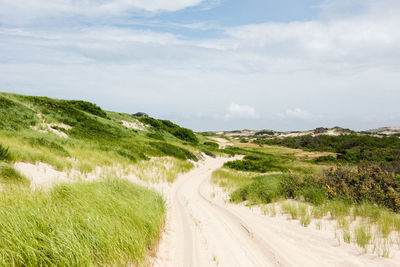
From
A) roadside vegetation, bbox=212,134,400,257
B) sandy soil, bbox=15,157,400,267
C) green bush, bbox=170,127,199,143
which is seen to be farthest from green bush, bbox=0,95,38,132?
green bush, bbox=170,127,199,143

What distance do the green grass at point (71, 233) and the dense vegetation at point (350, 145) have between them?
3619 cm

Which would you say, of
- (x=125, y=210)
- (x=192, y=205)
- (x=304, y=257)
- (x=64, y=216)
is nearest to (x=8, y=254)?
(x=64, y=216)

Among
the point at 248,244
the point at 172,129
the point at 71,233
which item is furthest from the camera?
the point at 172,129

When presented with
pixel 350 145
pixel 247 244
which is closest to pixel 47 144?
pixel 247 244

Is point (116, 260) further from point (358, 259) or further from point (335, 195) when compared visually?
point (335, 195)

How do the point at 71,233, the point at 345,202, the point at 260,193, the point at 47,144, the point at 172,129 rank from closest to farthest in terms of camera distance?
the point at 71,233 → the point at 345,202 → the point at 260,193 → the point at 47,144 → the point at 172,129

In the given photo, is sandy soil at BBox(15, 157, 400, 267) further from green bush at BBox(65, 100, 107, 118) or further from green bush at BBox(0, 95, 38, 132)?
green bush at BBox(65, 100, 107, 118)

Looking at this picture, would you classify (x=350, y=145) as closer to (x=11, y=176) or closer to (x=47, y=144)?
(x=47, y=144)

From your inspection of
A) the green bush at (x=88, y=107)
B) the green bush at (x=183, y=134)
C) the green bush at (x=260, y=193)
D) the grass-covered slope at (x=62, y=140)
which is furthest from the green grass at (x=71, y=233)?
the green bush at (x=183, y=134)

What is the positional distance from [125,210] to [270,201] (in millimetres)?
6792

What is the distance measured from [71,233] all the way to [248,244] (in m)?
4.09

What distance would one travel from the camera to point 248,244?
572 cm

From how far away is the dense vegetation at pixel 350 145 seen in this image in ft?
124

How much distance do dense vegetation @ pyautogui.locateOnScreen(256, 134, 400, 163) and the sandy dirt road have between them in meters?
32.2
